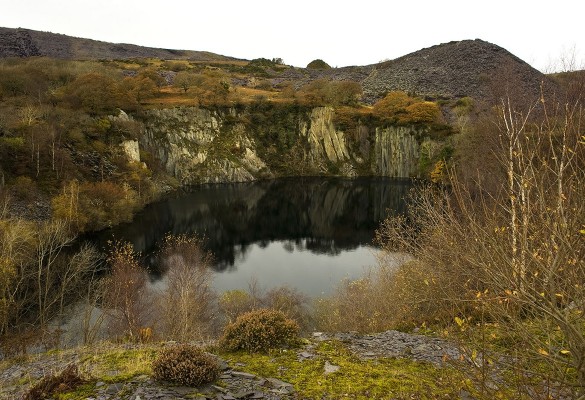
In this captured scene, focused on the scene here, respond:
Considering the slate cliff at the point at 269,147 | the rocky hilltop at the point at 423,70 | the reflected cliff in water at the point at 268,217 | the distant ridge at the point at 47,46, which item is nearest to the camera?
the reflected cliff in water at the point at 268,217

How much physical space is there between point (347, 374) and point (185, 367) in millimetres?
4148

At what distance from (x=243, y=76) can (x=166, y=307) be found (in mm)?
→ 130844

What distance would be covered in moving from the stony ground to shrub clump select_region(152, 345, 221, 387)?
0.17 meters

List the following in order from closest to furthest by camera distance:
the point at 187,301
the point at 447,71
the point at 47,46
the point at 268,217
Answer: the point at 187,301
the point at 268,217
the point at 447,71
the point at 47,46

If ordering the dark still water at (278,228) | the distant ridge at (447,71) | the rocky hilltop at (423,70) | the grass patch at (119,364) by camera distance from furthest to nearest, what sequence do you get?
the distant ridge at (447,71) → the rocky hilltop at (423,70) → the dark still water at (278,228) → the grass patch at (119,364)

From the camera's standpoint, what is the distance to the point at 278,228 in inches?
2175

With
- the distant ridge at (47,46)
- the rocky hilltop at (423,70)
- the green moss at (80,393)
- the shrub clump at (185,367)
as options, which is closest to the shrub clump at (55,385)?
the green moss at (80,393)

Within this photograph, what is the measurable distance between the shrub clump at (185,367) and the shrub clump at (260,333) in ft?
8.23

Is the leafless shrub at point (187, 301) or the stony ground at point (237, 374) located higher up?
the stony ground at point (237, 374)

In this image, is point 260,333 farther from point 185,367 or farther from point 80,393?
point 80,393

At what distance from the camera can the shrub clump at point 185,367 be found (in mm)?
8953

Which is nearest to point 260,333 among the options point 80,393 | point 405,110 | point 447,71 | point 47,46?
point 80,393

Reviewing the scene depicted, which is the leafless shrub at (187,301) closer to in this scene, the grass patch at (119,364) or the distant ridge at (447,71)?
the grass patch at (119,364)

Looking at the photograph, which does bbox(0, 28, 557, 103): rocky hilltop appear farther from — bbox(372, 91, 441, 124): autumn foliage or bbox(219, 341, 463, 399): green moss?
bbox(219, 341, 463, 399): green moss
